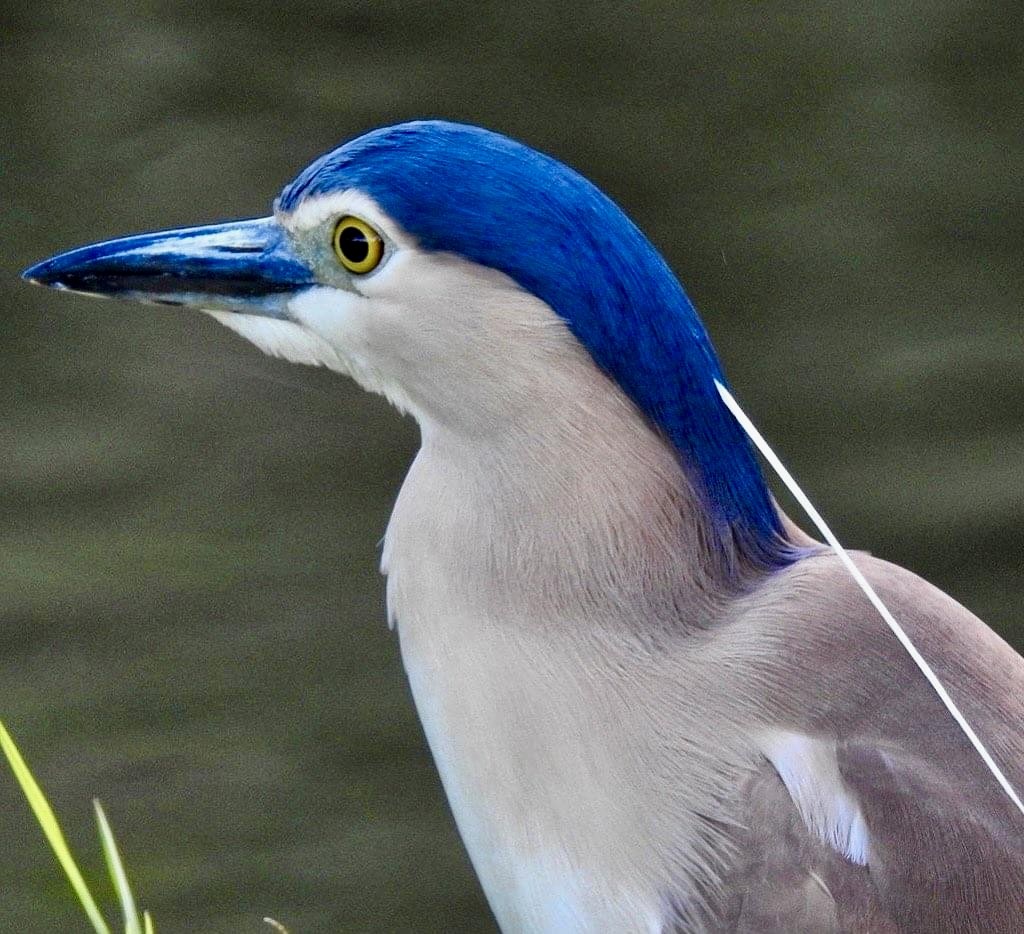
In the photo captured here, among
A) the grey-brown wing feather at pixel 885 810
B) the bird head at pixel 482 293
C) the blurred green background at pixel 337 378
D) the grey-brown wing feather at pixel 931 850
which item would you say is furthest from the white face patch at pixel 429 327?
the blurred green background at pixel 337 378

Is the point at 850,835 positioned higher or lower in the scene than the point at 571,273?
lower

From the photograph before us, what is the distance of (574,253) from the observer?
203cm

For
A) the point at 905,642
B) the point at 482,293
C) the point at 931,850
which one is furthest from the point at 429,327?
the point at 931,850

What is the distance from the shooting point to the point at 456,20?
5.72 m

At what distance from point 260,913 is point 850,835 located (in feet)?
6.01

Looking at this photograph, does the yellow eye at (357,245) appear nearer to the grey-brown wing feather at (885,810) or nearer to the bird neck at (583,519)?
the bird neck at (583,519)

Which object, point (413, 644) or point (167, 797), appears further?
point (167, 797)

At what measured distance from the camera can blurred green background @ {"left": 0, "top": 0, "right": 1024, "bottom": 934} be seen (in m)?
3.80

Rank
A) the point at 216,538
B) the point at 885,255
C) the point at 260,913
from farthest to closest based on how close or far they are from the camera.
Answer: the point at 885,255 → the point at 216,538 → the point at 260,913

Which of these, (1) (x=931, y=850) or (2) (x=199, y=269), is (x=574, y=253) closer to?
(2) (x=199, y=269)

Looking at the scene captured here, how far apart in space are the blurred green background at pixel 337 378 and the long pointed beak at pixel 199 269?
163 cm

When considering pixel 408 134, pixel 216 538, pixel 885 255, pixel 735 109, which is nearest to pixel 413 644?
pixel 408 134

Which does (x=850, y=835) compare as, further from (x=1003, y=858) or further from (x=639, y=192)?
(x=639, y=192)

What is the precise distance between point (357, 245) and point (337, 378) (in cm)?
256
